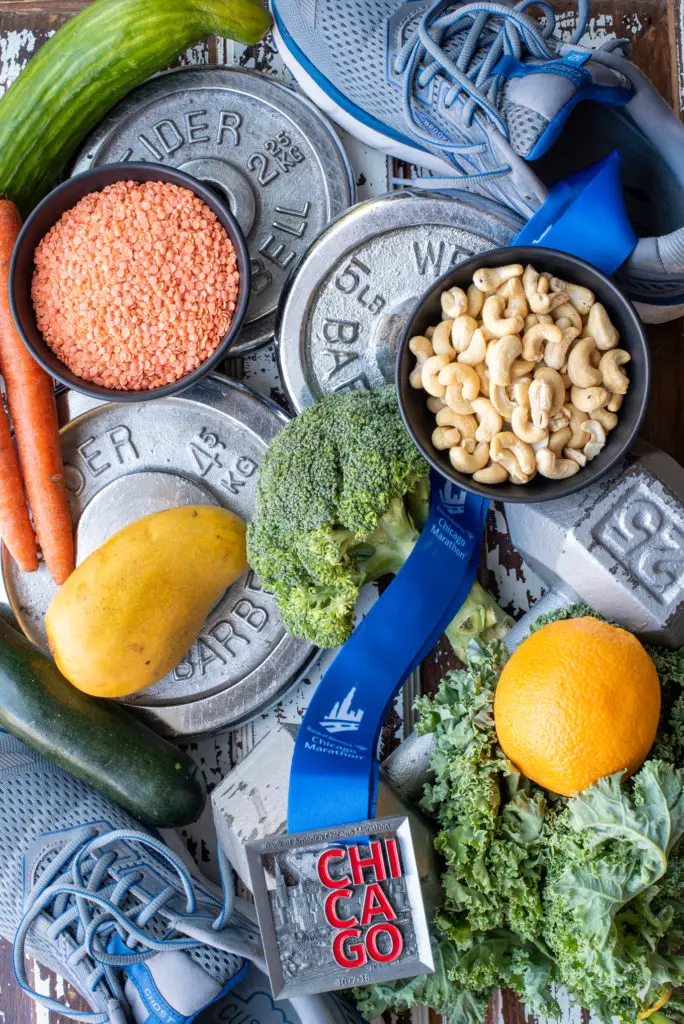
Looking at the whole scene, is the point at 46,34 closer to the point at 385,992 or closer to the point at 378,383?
the point at 378,383

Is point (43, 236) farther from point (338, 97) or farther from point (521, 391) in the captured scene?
point (521, 391)

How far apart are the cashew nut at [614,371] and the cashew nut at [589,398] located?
0.4 inches

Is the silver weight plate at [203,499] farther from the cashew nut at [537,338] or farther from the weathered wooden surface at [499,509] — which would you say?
the cashew nut at [537,338]

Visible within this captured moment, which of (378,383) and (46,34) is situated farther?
(46,34)

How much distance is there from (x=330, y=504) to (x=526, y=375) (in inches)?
11.6

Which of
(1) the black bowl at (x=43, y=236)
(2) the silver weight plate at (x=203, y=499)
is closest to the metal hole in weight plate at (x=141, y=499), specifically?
(2) the silver weight plate at (x=203, y=499)

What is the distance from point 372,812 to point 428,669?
297mm

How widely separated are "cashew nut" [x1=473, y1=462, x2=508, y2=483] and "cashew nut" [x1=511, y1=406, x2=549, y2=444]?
47 mm

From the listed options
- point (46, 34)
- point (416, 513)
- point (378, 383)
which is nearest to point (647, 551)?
point (416, 513)

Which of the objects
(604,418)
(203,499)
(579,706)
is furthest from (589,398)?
(203,499)

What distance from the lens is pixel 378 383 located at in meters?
1.31

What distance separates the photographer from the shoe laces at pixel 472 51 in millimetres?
1129

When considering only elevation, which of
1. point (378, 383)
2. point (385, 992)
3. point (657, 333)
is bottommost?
point (385, 992)

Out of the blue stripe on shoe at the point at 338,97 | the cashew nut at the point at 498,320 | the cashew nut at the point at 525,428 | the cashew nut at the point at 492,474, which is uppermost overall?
the blue stripe on shoe at the point at 338,97
